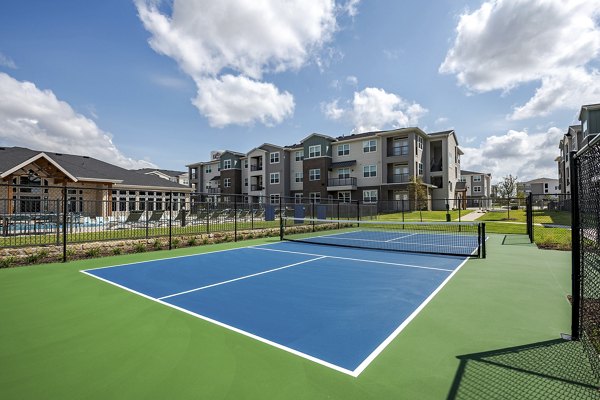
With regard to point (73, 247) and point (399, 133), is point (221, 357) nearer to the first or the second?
point (73, 247)

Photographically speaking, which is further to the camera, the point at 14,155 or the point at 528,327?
the point at 14,155

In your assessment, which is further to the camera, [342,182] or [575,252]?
[342,182]

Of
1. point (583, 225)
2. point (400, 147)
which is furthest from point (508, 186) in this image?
point (583, 225)

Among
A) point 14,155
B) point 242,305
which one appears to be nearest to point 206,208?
point 242,305

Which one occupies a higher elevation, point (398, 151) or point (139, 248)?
point (398, 151)

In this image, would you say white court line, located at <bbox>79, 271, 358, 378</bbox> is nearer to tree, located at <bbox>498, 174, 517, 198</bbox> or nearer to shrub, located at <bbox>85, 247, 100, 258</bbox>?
shrub, located at <bbox>85, 247, 100, 258</bbox>

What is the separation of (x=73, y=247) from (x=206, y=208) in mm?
6451

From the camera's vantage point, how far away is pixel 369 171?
4259 cm

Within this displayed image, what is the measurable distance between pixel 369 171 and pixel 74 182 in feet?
111

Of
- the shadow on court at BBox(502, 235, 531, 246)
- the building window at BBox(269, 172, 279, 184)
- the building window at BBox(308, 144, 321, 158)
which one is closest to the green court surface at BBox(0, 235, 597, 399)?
the shadow on court at BBox(502, 235, 531, 246)

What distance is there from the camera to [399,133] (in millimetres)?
39781

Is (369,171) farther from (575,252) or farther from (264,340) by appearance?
(264,340)

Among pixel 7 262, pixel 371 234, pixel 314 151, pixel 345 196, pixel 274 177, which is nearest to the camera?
pixel 7 262

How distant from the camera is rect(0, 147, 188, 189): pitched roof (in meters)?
24.6
